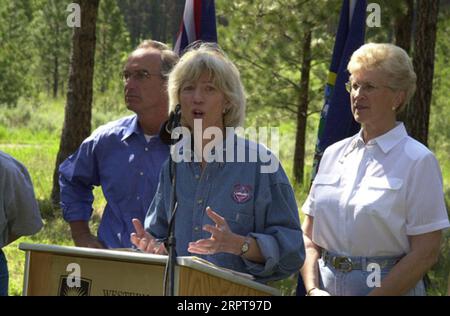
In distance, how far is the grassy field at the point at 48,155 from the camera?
803 centimetres

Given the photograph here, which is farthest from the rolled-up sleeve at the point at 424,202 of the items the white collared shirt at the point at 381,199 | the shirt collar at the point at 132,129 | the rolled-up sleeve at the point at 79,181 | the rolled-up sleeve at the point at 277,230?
the rolled-up sleeve at the point at 79,181

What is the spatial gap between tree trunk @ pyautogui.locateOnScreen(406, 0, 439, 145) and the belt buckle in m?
5.68

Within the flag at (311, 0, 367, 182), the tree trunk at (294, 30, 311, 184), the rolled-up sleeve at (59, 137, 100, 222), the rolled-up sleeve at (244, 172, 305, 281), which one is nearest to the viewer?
the rolled-up sleeve at (244, 172, 305, 281)

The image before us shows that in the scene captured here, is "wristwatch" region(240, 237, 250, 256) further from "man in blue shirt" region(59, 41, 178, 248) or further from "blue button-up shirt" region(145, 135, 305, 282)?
"man in blue shirt" region(59, 41, 178, 248)

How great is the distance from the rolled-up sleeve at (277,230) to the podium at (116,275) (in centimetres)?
30

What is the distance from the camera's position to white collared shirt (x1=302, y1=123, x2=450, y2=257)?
3.23 metres

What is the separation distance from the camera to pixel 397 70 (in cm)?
334

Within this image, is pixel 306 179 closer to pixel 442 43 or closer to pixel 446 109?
pixel 442 43

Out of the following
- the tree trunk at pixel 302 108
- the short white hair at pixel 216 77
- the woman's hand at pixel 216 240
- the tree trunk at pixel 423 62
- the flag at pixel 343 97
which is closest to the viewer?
the woman's hand at pixel 216 240

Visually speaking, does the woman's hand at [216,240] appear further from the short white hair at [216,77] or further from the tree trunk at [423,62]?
the tree trunk at [423,62]

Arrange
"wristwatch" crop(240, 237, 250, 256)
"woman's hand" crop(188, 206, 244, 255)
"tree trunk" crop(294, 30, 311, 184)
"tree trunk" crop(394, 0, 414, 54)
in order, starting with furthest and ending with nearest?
"tree trunk" crop(294, 30, 311, 184) → "tree trunk" crop(394, 0, 414, 54) → "wristwatch" crop(240, 237, 250, 256) → "woman's hand" crop(188, 206, 244, 255)

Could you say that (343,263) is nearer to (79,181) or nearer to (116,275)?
(116,275)

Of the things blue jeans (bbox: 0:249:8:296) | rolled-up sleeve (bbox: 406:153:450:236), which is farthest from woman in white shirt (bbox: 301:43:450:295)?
blue jeans (bbox: 0:249:8:296)
